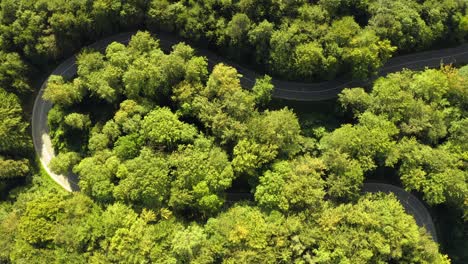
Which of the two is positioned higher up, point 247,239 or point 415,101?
point 415,101

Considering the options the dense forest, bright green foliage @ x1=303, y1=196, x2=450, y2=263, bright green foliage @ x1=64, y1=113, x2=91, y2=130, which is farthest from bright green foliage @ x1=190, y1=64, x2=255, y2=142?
bright green foliage @ x1=64, y1=113, x2=91, y2=130

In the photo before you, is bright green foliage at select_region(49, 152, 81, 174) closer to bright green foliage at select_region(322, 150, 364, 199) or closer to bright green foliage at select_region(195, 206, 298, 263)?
bright green foliage at select_region(195, 206, 298, 263)

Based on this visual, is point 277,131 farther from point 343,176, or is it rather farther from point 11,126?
point 11,126

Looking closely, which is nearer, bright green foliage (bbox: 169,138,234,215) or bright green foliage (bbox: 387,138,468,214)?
bright green foliage (bbox: 169,138,234,215)

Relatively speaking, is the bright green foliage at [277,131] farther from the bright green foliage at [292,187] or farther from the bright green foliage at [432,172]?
the bright green foliage at [432,172]

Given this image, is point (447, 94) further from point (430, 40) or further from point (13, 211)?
point (13, 211)

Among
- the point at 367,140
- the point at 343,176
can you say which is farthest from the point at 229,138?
the point at 367,140
